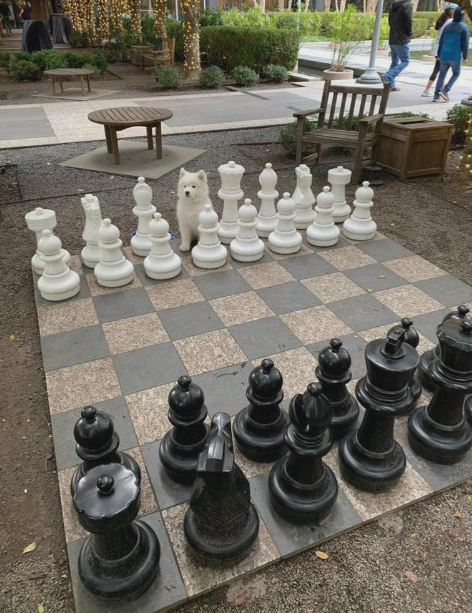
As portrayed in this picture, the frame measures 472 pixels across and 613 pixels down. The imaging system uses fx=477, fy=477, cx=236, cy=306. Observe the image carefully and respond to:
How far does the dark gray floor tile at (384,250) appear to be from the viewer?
4172 mm

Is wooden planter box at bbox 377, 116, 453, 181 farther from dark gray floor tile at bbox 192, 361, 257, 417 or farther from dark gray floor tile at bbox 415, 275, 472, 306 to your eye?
dark gray floor tile at bbox 192, 361, 257, 417

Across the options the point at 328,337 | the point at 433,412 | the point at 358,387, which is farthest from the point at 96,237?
the point at 433,412

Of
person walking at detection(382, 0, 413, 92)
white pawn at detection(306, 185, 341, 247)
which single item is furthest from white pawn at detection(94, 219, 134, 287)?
person walking at detection(382, 0, 413, 92)

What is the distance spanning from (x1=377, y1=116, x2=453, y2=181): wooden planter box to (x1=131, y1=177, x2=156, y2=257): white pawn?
3584mm

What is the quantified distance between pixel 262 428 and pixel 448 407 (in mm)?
862

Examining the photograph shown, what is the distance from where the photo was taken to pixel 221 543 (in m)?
1.79

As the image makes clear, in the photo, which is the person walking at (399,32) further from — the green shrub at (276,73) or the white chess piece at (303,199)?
the white chess piece at (303,199)

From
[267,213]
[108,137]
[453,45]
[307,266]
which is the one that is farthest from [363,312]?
[453,45]

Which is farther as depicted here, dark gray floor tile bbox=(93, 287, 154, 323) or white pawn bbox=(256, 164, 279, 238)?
white pawn bbox=(256, 164, 279, 238)

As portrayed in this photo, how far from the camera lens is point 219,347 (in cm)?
300

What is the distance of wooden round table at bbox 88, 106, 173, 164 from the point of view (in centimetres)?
634

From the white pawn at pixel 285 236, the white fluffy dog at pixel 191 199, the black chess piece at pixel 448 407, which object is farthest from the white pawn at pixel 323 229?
the black chess piece at pixel 448 407

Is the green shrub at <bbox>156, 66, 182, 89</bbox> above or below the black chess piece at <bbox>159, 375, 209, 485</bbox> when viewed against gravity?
below

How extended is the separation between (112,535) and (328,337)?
6.17 ft
